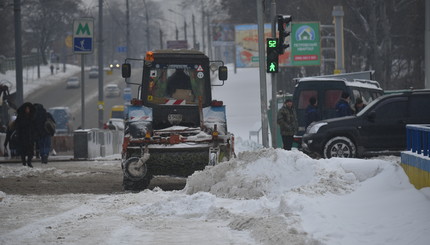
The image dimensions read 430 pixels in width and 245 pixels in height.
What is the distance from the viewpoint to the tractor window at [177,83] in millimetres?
19359

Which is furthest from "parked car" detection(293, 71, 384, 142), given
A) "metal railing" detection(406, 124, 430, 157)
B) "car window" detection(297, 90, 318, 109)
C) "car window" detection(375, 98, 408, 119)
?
"metal railing" detection(406, 124, 430, 157)

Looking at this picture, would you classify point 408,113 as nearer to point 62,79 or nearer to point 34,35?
point 62,79

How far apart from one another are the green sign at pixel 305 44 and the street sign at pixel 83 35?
61.7 feet

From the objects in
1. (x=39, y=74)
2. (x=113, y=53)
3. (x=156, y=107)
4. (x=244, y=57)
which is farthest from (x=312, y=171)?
(x=113, y=53)

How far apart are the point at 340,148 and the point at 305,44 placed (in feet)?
102

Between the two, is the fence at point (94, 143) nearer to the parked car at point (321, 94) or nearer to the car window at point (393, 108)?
the parked car at point (321, 94)

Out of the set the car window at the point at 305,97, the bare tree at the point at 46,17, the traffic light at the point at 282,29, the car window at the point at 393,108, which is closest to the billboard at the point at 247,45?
the car window at the point at 305,97

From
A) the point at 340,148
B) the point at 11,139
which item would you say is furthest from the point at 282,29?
the point at 11,139

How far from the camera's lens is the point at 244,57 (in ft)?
213

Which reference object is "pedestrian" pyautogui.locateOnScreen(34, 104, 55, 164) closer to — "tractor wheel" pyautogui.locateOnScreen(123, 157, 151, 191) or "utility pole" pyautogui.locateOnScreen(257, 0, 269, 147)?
"utility pole" pyautogui.locateOnScreen(257, 0, 269, 147)

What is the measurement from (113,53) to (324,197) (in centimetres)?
13526

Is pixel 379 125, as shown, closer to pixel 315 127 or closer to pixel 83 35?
pixel 315 127

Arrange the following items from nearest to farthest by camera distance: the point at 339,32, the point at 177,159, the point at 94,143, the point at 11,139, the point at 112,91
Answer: the point at 177,159
the point at 11,139
the point at 94,143
the point at 339,32
the point at 112,91

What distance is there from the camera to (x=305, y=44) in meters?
53.7
